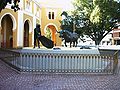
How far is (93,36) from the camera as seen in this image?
4572 cm

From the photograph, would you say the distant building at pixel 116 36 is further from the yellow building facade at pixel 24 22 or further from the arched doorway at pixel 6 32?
the arched doorway at pixel 6 32

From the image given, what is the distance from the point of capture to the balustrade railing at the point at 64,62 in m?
13.0

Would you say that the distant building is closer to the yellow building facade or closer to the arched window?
the yellow building facade

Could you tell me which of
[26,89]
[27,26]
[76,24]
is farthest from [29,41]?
[26,89]

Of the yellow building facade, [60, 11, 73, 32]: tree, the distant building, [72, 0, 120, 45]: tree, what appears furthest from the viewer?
the distant building

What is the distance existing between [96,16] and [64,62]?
27.0 m

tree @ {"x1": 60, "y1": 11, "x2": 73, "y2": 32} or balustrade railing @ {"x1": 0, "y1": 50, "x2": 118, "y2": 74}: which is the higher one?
Result: tree @ {"x1": 60, "y1": 11, "x2": 73, "y2": 32}

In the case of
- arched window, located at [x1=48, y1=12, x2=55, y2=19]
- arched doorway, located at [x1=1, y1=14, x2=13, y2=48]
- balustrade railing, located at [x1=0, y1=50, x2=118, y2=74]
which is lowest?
balustrade railing, located at [x1=0, y1=50, x2=118, y2=74]

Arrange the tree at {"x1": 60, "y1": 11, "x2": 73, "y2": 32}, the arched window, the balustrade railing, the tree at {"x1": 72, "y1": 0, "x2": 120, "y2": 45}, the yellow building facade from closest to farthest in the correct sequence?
the balustrade railing < the yellow building facade < the tree at {"x1": 72, "y1": 0, "x2": 120, "y2": 45} < the tree at {"x1": 60, "y1": 11, "x2": 73, "y2": 32} < the arched window

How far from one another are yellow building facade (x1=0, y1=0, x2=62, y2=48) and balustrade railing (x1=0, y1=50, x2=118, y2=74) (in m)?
15.8

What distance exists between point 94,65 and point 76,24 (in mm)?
31860

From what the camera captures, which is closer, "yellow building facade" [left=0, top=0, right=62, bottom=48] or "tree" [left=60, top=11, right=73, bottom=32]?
"yellow building facade" [left=0, top=0, right=62, bottom=48]

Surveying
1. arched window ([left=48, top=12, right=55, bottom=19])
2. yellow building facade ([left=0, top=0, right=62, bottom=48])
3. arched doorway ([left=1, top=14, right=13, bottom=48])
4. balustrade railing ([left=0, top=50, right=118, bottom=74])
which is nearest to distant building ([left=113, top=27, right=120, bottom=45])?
yellow building facade ([left=0, top=0, right=62, bottom=48])

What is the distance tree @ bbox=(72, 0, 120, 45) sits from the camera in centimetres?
3888
